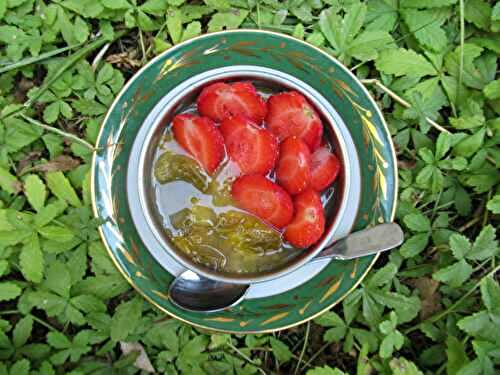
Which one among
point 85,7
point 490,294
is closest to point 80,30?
point 85,7

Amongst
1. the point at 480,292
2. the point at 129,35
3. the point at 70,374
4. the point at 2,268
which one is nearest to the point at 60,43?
the point at 129,35

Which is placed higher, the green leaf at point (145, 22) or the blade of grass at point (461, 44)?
the green leaf at point (145, 22)

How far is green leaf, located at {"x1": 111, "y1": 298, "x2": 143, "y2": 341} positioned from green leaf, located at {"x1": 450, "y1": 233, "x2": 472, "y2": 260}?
0.75 m

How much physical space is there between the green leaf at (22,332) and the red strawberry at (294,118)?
2.40 feet

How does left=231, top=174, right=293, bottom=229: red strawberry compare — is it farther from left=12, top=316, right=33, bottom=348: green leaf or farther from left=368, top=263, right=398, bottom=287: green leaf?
left=12, top=316, right=33, bottom=348: green leaf

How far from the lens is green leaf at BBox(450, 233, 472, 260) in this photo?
1.18 meters

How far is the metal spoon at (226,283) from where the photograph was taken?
3.46 ft

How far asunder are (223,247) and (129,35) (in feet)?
2.12

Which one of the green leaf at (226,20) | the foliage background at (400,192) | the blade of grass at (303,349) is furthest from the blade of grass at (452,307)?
the green leaf at (226,20)

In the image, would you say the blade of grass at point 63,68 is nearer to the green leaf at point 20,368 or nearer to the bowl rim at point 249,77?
the bowl rim at point 249,77

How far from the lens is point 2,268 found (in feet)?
3.83

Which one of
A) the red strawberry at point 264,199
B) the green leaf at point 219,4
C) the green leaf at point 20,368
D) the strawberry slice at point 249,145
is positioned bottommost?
the green leaf at point 20,368

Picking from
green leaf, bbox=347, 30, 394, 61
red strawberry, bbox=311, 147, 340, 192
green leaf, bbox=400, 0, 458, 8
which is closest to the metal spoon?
red strawberry, bbox=311, 147, 340, 192

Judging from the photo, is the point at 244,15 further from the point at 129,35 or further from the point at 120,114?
the point at 120,114
